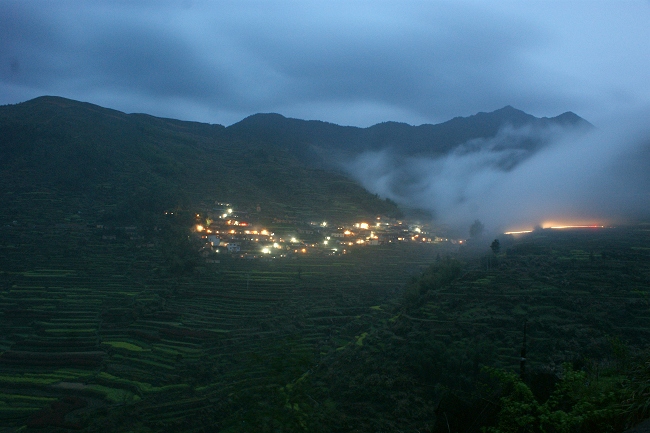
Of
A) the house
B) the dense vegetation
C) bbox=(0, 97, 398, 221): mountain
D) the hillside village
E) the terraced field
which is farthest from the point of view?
bbox=(0, 97, 398, 221): mountain

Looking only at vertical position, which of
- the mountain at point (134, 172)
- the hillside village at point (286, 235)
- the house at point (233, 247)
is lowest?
the house at point (233, 247)

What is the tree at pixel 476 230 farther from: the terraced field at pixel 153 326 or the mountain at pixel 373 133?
the mountain at pixel 373 133

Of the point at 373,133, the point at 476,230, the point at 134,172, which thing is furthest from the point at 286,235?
the point at 373,133

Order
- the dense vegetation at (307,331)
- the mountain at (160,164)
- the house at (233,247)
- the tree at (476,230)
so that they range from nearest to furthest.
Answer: the dense vegetation at (307,331), the house at (233,247), the tree at (476,230), the mountain at (160,164)

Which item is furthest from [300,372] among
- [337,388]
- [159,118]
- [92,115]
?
[159,118]

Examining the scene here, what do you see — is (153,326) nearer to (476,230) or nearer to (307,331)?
(307,331)

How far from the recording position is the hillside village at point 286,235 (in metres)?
35.9

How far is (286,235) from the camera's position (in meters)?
39.4

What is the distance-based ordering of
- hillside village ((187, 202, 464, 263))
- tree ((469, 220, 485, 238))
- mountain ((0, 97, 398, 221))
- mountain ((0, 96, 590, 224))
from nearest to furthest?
hillside village ((187, 202, 464, 263)) → tree ((469, 220, 485, 238)) → mountain ((0, 97, 398, 221)) → mountain ((0, 96, 590, 224))

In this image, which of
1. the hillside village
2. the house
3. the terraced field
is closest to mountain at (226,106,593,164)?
the hillside village

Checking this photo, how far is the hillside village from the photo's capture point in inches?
1415

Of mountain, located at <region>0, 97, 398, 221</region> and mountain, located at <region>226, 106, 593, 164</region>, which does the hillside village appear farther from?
mountain, located at <region>226, 106, 593, 164</region>

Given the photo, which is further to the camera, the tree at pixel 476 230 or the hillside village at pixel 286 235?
the tree at pixel 476 230

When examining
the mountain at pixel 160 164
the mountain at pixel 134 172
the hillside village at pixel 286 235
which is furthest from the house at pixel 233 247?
the mountain at pixel 160 164
